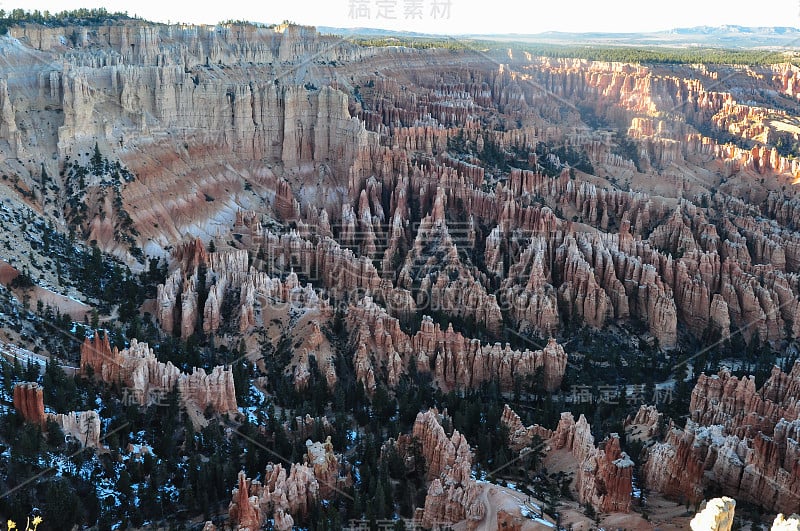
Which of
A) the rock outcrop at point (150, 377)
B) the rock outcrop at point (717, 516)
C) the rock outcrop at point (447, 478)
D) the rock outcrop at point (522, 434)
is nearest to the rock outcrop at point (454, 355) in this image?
the rock outcrop at point (522, 434)

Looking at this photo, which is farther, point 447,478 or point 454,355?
point 454,355

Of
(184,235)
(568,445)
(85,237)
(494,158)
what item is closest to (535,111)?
(494,158)

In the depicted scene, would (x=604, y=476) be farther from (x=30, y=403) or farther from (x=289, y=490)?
(x=30, y=403)

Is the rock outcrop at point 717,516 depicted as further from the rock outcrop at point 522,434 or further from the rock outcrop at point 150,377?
the rock outcrop at point 150,377

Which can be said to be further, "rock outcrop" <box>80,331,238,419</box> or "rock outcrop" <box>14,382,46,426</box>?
"rock outcrop" <box>80,331,238,419</box>

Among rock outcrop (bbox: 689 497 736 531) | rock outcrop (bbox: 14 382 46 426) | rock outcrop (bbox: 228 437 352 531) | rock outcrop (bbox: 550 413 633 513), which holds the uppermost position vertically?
rock outcrop (bbox: 689 497 736 531)

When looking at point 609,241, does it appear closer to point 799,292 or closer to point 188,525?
point 799,292

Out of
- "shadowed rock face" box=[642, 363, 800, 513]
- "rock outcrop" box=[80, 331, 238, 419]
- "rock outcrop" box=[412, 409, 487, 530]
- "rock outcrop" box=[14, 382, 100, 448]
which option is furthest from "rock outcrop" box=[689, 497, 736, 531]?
"rock outcrop" box=[80, 331, 238, 419]

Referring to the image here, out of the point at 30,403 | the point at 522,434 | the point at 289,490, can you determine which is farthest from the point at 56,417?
the point at 522,434

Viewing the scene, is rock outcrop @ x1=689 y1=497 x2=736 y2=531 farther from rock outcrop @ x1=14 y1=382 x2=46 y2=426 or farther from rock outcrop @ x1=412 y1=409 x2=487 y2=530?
rock outcrop @ x1=14 y1=382 x2=46 y2=426

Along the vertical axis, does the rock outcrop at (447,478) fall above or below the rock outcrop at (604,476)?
below

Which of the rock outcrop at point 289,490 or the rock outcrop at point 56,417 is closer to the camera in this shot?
the rock outcrop at point 289,490
